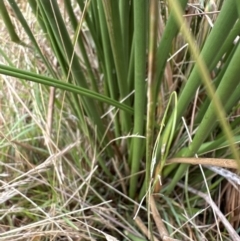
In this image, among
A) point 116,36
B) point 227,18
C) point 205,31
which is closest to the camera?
point 227,18

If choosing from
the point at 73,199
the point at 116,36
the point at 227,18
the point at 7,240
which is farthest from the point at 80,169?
the point at 227,18

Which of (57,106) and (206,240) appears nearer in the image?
(206,240)

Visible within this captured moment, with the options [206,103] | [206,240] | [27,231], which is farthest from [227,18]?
[27,231]

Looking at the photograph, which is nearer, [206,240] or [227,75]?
[227,75]

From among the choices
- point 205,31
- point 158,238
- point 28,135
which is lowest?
point 158,238

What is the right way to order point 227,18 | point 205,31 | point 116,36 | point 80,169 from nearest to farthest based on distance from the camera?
1. point 227,18
2. point 116,36
3. point 205,31
4. point 80,169

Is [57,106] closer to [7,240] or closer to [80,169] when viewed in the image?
[80,169]

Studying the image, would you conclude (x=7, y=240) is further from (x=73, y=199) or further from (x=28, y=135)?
(x=28, y=135)

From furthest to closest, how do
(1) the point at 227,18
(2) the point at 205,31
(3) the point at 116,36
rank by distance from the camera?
(2) the point at 205,31 → (3) the point at 116,36 → (1) the point at 227,18

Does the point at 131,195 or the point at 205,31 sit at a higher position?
the point at 205,31
